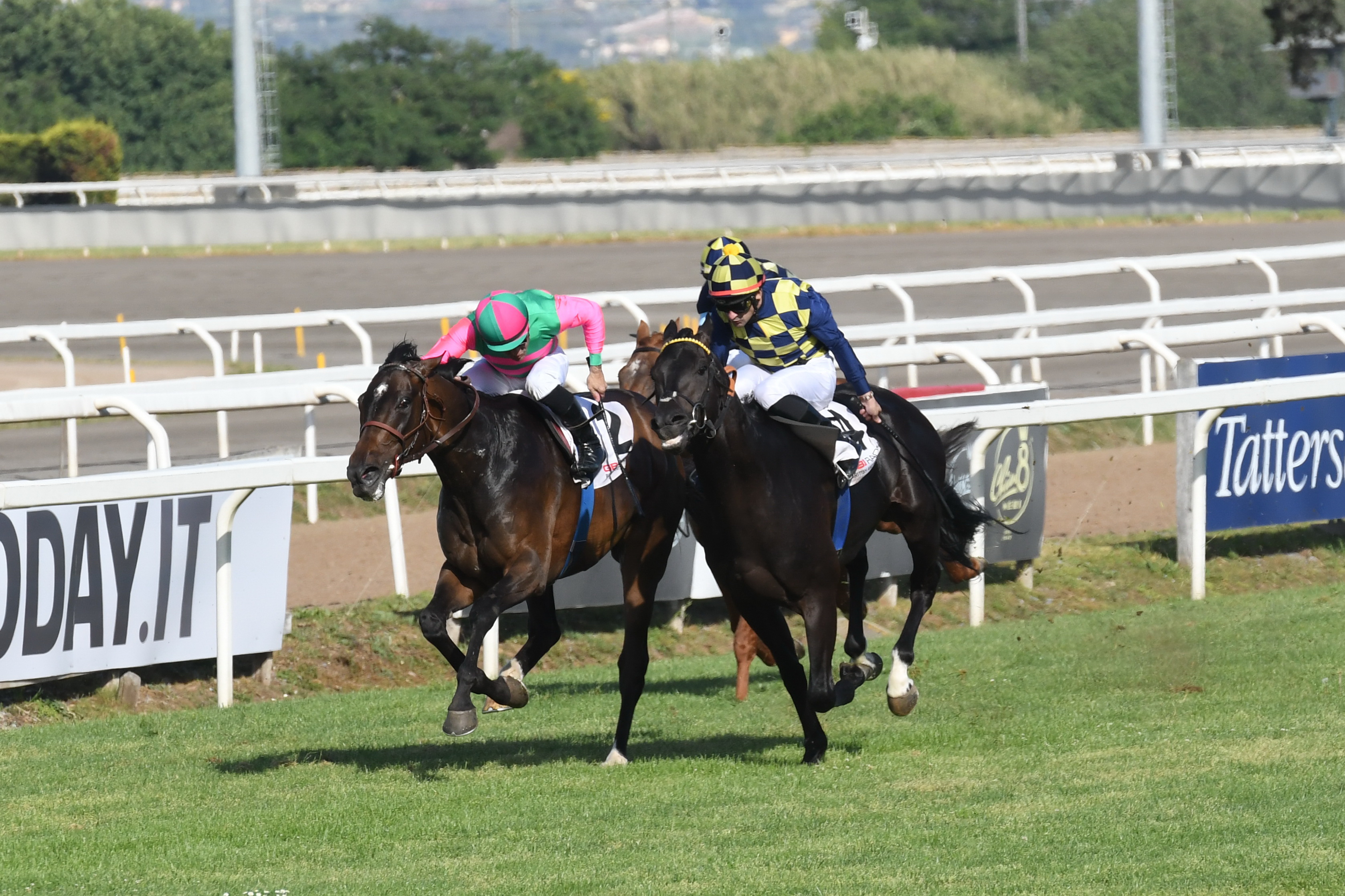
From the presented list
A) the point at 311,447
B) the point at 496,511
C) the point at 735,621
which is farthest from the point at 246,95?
the point at 496,511

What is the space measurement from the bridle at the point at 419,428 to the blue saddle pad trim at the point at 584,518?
1.81ft

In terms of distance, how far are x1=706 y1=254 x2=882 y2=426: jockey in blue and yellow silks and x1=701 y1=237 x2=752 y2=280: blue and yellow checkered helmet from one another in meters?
0.04

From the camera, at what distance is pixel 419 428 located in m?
6.16

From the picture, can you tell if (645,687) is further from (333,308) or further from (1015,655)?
(333,308)

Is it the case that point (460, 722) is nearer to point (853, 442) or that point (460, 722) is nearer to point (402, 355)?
point (402, 355)

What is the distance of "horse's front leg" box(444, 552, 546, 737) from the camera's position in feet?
19.9

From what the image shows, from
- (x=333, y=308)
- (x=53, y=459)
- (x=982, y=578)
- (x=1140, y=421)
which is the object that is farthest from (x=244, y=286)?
(x=982, y=578)

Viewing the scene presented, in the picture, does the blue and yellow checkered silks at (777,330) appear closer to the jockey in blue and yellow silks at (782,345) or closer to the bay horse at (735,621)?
the jockey in blue and yellow silks at (782,345)

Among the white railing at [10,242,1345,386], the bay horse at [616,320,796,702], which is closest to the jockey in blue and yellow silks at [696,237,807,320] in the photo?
the bay horse at [616,320,796,702]

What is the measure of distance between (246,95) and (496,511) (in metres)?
25.4

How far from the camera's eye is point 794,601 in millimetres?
6418

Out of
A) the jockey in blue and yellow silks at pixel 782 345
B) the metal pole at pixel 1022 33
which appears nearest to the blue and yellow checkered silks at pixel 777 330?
the jockey in blue and yellow silks at pixel 782 345

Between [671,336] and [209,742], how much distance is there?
2355 mm

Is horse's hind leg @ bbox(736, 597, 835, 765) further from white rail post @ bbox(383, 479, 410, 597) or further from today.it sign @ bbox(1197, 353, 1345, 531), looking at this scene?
today.it sign @ bbox(1197, 353, 1345, 531)
